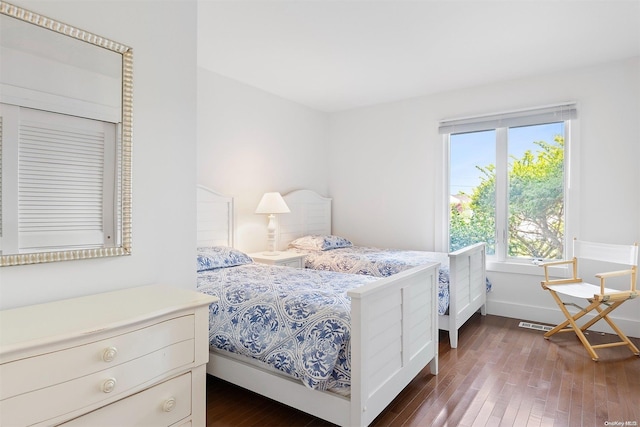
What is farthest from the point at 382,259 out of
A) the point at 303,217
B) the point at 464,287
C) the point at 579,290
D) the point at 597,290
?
the point at 597,290

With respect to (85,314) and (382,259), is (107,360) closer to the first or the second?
(85,314)

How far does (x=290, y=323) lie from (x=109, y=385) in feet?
2.96

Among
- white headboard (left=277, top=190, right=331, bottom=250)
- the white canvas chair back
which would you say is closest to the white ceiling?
white headboard (left=277, top=190, right=331, bottom=250)

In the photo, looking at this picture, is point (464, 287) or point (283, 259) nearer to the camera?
point (464, 287)

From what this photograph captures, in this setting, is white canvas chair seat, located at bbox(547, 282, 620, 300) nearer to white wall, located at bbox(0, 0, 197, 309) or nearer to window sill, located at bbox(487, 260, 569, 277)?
window sill, located at bbox(487, 260, 569, 277)

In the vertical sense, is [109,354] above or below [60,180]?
below

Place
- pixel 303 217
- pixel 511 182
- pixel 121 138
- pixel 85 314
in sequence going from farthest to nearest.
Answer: pixel 303 217 → pixel 511 182 → pixel 121 138 → pixel 85 314

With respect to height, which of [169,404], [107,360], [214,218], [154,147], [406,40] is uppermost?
[406,40]

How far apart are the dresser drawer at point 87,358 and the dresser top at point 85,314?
5 cm

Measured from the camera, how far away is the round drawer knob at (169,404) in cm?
135

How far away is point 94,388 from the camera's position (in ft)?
3.76

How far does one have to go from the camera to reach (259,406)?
6.93 feet

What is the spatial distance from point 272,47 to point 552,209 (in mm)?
3163

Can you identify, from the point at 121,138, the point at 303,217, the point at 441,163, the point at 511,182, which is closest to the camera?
the point at 121,138
